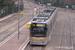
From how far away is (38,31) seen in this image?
58.4 ft

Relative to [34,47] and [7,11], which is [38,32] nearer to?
[34,47]

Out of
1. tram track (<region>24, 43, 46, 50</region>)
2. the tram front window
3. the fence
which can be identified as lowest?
the fence

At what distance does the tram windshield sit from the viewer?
17.8 meters

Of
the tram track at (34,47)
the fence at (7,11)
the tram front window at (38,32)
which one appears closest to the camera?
the tram front window at (38,32)

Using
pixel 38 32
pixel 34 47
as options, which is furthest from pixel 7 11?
pixel 38 32

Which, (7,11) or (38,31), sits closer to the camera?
(38,31)

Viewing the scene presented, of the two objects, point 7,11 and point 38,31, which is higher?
point 38,31

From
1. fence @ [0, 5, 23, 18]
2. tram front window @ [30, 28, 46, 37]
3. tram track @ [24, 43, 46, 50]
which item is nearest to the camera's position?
tram front window @ [30, 28, 46, 37]

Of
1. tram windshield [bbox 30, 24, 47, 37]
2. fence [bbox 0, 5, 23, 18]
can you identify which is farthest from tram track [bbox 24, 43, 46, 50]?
fence [bbox 0, 5, 23, 18]

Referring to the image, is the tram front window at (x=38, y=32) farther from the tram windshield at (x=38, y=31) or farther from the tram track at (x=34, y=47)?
the tram track at (x=34, y=47)

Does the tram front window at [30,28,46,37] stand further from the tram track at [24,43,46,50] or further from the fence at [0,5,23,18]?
the fence at [0,5,23,18]

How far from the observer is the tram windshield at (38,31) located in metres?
17.8

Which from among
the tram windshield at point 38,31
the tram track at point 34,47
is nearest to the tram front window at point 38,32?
the tram windshield at point 38,31

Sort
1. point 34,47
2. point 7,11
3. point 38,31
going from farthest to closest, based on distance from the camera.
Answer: point 7,11, point 34,47, point 38,31
